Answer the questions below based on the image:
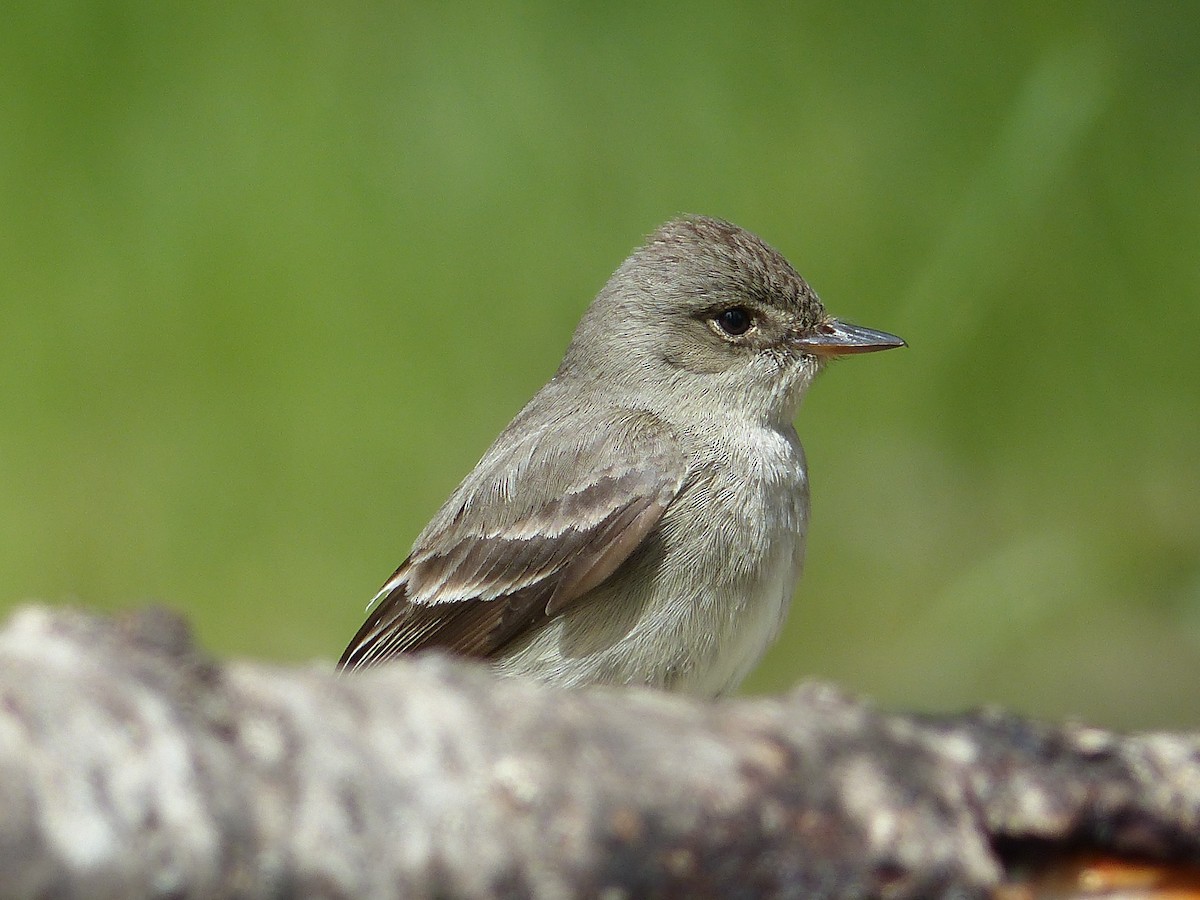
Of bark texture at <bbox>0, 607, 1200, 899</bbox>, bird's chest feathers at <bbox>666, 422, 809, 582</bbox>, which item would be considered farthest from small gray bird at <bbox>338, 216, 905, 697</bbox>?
bark texture at <bbox>0, 607, 1200, 899</bbox>

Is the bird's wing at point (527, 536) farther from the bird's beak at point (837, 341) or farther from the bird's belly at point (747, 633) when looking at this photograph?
the bird's beak at point (837, 341)

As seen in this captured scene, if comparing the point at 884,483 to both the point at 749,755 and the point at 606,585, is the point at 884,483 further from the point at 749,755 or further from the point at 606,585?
the point at 749,755

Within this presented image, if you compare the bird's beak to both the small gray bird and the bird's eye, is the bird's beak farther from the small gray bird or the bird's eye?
the bird's eye

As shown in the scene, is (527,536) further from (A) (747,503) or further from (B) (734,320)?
(B) (734,320)

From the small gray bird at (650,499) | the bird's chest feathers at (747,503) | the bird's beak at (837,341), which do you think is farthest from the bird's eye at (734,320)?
the bird's chest feathers at (747,503)

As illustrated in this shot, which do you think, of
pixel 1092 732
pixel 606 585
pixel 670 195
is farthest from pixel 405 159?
pixel 1092 732

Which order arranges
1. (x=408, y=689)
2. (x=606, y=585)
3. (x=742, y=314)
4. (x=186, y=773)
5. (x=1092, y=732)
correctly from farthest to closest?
(x=742, y=314), (x=606, y=585), (x=1092, y=732), (x=408, y=689), (x=186, y=773)
